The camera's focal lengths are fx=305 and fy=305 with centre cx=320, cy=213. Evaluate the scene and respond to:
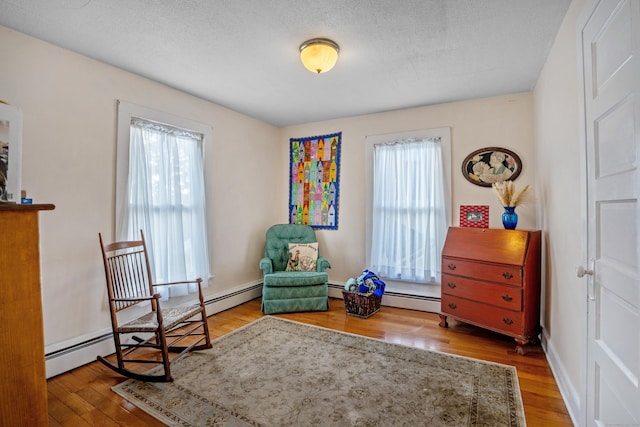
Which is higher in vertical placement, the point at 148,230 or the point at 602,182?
the point at 602,182

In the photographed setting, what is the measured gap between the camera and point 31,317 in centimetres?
125

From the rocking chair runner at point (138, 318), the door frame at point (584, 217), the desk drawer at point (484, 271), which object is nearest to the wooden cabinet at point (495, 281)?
the desk drawer at point (484, 271)

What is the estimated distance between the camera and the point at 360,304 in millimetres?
3469

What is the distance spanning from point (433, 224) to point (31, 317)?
3.46 meters

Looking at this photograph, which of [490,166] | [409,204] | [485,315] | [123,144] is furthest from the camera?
[409,204]

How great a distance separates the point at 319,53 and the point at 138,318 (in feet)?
8.05

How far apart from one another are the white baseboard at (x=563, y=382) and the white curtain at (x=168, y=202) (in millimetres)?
3196

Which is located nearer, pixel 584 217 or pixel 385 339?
pixel 584 217

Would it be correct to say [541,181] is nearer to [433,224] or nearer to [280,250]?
[433,224]

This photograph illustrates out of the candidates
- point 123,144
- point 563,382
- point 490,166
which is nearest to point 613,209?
point 563,382

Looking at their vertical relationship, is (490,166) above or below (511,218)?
above

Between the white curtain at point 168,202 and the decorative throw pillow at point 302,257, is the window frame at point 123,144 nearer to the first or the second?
the white curtain at point 168,202

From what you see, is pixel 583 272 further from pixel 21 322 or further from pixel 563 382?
pixel 21 322

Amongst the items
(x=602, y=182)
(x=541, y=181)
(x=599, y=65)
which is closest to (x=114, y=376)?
(x=602, y=182)
